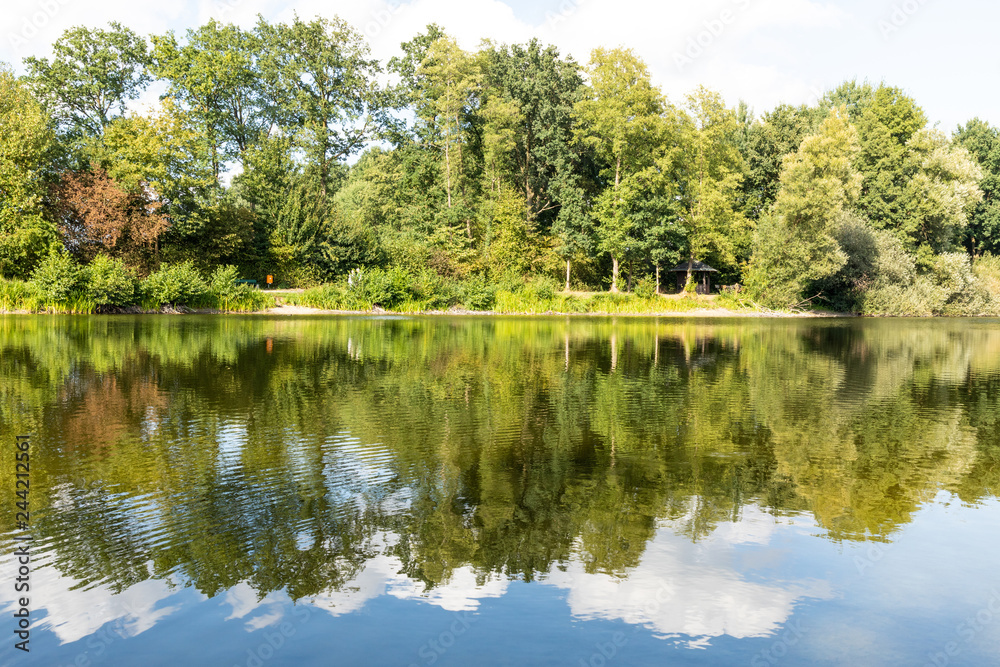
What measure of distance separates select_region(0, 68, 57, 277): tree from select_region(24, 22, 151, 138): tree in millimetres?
12538

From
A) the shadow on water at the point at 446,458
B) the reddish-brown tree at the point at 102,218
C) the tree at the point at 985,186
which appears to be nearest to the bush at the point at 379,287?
the reddish-brown tree at the point at 102,218

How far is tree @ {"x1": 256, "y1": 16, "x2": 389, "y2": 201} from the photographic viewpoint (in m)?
57.4

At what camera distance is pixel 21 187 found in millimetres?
40312

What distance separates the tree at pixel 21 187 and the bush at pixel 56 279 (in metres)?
2.30

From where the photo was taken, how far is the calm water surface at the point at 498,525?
4.47 metres

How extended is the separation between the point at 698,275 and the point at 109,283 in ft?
147

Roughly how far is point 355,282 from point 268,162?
13.4 meters

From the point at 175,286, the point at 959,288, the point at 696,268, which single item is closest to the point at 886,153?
the point at 959,288

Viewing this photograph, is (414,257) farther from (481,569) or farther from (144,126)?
(481,569)

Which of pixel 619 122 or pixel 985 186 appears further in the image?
pixel 985 186

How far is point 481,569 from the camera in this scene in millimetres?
5391

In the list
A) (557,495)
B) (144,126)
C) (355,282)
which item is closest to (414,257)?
(355,282)

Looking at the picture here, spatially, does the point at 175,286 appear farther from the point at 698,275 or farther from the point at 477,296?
the point at 698,275

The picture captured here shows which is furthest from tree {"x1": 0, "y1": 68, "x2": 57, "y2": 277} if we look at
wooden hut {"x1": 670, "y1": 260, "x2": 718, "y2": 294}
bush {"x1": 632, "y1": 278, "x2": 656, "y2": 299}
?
wooden hut {"x1": 670, "y1": 260, "x2": 718, "y2": 294}
